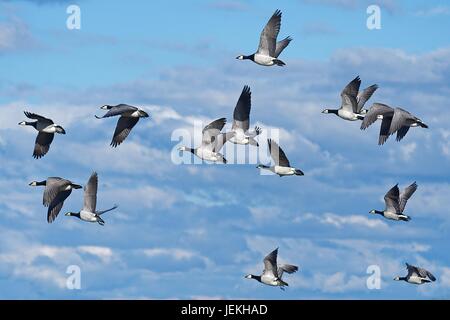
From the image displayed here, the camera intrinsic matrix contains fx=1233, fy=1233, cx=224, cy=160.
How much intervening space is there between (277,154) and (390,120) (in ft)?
19.1

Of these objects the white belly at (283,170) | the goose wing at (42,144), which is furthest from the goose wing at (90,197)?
the white belly at (283,170)

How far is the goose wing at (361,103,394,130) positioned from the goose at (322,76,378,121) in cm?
172

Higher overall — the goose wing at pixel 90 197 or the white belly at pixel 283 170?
the white belly at pixel 283 170

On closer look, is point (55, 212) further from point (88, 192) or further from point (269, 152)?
point (269, 152)

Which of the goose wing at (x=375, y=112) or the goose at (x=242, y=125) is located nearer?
the goose at (x=242, y=125)

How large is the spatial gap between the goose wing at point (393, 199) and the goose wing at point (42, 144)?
53.9 ft

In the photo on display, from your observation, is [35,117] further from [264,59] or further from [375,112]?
[375,112]

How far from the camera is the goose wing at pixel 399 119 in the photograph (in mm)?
55875

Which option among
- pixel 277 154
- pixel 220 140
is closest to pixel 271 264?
pixel 277 154

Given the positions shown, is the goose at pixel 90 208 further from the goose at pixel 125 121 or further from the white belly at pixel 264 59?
the white belly at pixel 264 59

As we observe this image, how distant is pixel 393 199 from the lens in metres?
60.2

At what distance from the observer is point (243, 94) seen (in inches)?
2172
